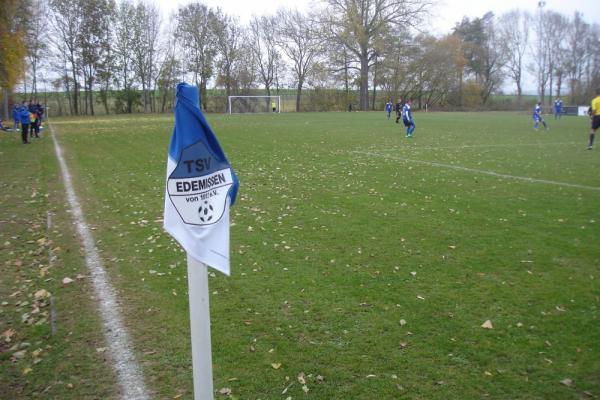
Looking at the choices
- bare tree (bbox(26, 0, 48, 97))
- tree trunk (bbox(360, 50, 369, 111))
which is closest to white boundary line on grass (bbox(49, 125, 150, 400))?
bare tree (bbox(26, 0, 48, 97))

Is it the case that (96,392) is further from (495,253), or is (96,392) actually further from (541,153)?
(541,153)

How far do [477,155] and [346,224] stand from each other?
1038 cm

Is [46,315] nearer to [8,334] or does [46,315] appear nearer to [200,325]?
[8,334]

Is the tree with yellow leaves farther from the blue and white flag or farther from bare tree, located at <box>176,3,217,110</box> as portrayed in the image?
bare tree, located at <box>176,3,217,110</box>

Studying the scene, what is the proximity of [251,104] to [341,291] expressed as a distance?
59.3m

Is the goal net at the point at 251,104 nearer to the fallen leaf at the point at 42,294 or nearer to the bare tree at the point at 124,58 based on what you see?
the bare tree at the point at 124,58

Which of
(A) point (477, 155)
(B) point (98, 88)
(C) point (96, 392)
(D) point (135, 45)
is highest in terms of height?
(D) point (135, 45)

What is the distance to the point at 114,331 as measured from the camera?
4695 millimetres

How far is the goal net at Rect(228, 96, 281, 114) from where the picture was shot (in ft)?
206

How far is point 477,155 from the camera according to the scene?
16891 millimetres

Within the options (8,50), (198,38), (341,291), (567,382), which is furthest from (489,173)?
(198,38)

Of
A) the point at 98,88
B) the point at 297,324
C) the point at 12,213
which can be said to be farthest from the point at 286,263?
the point at 98,88

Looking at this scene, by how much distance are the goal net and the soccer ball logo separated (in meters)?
61.4

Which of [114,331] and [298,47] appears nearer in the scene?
[114,331]
